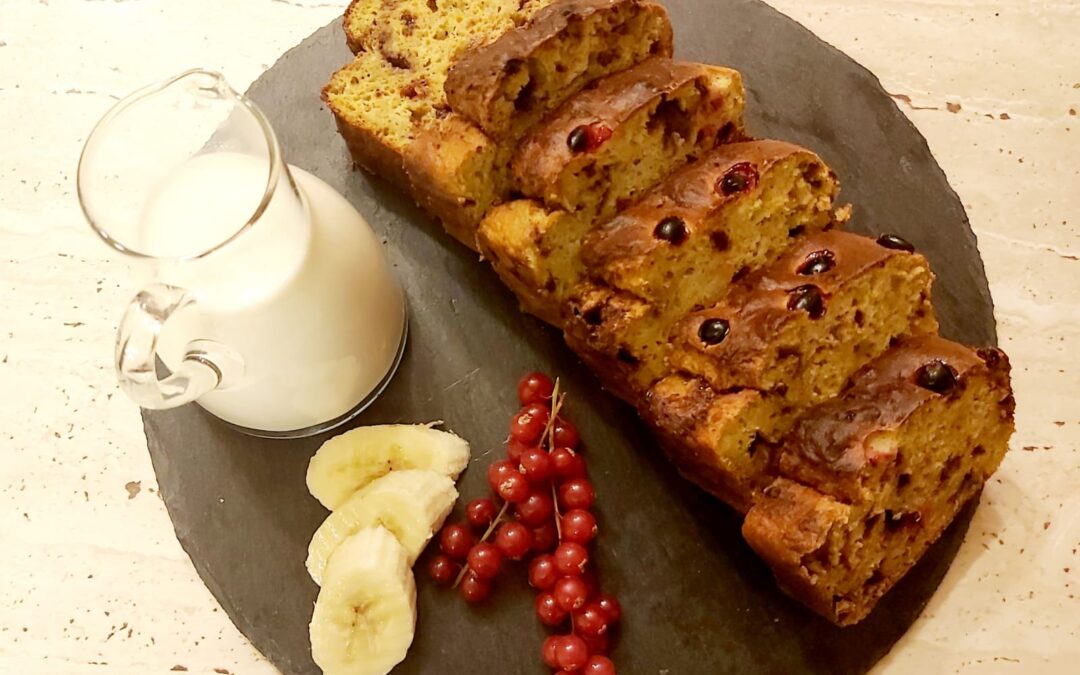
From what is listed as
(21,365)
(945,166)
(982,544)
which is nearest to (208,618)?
(21,365)

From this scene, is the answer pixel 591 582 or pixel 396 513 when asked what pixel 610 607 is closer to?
pixel 591 582

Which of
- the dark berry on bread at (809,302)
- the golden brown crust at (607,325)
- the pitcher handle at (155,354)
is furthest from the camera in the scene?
the golden brown crust at (607,325)

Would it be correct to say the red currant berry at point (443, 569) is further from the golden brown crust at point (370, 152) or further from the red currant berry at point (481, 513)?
the golden brown crust at point (370, 152)

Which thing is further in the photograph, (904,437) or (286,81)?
(286,81)

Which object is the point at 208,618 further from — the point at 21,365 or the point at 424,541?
the point at 21,365

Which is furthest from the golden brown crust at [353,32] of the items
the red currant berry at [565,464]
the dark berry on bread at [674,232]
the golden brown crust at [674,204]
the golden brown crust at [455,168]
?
the red currant berry at [565,464]

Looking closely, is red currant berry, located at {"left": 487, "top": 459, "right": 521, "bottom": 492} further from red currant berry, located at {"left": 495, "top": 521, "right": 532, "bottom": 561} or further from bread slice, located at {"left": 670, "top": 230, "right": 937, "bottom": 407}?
bread slice, located at {"left": 670, "top": 230, "right": 937, "bottom": 407}
